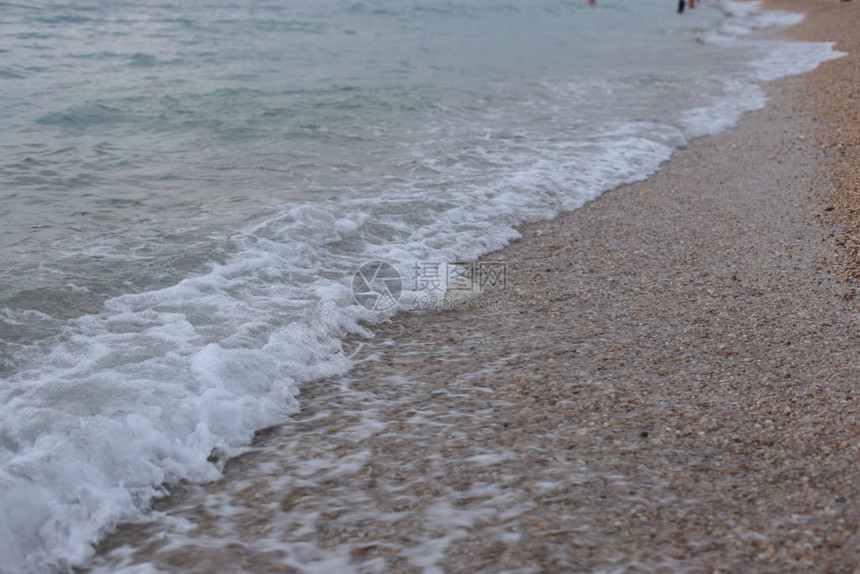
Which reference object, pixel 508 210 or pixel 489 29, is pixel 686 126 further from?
pixel 489 29

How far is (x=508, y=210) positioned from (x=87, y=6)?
2247 cm

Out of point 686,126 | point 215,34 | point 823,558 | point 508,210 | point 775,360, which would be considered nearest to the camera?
point 823,558

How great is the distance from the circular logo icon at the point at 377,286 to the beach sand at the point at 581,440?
0.79 ft

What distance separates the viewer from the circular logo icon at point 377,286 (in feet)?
17.8

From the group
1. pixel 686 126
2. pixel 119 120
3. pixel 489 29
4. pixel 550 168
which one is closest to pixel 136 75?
pixel 119 120

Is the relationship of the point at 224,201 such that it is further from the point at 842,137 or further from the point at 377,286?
the point at 842,137

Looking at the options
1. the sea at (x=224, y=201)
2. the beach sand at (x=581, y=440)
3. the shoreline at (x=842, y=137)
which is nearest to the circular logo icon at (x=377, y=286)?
the sea at (x=224, y=201)

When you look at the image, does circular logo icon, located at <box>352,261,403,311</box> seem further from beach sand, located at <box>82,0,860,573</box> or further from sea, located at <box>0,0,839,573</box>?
beach sand, located at <box>82,0,860,573</box>

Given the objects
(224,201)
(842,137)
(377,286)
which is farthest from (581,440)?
(842,137)

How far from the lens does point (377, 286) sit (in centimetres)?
570

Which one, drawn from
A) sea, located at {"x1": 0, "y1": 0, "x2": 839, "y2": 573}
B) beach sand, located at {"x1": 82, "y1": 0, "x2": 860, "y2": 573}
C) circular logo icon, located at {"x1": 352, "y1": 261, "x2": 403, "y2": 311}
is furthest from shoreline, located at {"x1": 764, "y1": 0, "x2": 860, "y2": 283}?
circular logo icon, located at {"x1": 352, "y1": 261, "x2": 403, "y2": 311}

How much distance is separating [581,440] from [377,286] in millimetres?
2593

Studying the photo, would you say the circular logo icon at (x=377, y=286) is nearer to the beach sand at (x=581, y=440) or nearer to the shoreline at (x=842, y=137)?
the beach sand at (x=581, y=440)

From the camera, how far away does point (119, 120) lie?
1097cm
